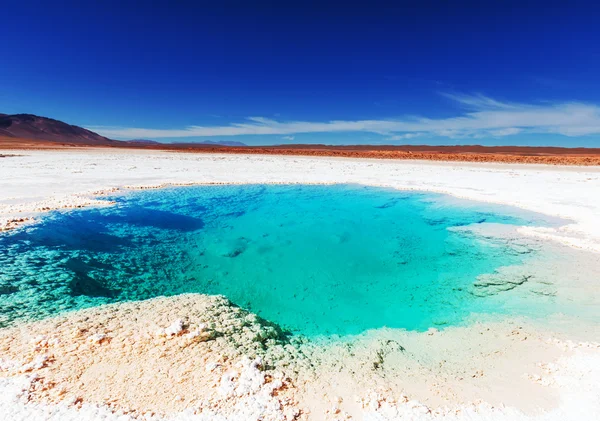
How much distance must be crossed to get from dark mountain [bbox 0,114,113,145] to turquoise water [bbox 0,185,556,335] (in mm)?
142369

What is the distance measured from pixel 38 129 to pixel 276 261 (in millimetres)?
164957

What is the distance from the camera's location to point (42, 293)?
454cm

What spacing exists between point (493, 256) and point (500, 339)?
10.6 ft

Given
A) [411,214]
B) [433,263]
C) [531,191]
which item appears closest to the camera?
[433,263]

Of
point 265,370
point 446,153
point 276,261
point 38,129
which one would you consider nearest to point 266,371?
point 265,370

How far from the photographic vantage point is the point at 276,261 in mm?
6723

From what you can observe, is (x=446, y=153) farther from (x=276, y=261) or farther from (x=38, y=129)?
(x=38, y=129)

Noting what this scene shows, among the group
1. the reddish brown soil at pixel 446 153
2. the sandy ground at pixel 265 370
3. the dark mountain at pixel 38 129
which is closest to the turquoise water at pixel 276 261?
the sandy ground at pixel 265 370

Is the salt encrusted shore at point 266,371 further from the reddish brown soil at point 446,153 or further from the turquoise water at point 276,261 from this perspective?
the reddish brown soil at point 446,153

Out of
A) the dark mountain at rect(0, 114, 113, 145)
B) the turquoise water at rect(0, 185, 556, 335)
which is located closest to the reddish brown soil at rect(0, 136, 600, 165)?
the turquoise water at rect(0, 185, 556, 335)

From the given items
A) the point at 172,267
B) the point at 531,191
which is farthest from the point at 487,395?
the point at 531,191

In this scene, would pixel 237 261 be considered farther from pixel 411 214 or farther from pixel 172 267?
pixel 411 214

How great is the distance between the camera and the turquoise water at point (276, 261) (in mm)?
4652

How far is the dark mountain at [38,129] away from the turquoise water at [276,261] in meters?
142
